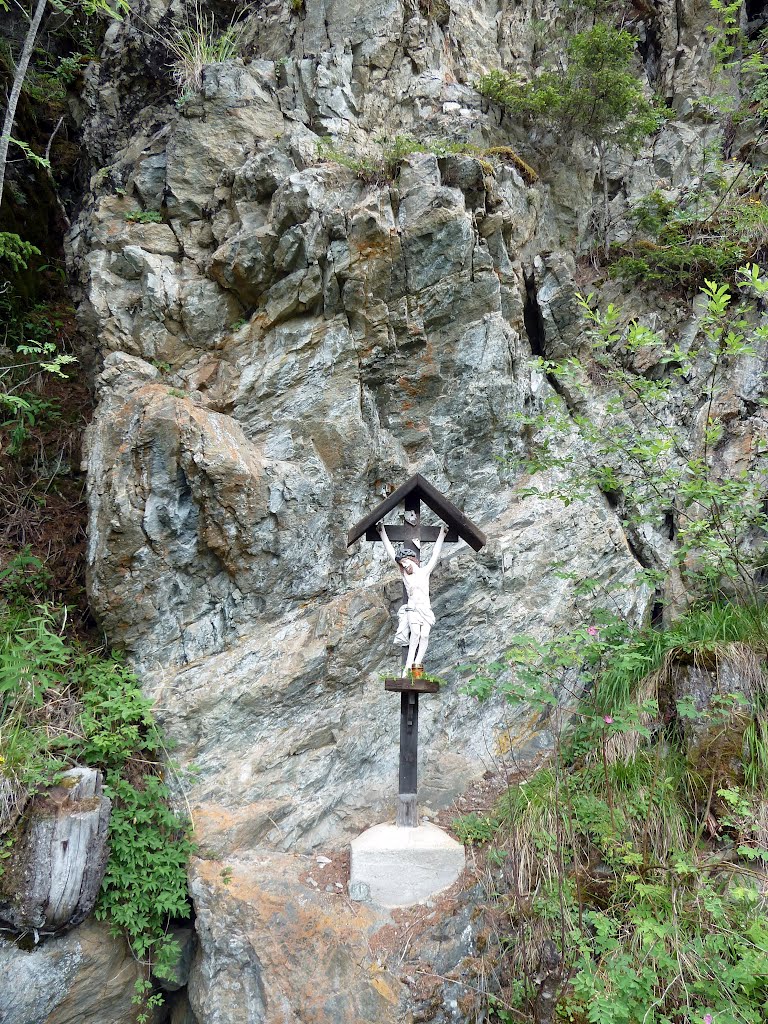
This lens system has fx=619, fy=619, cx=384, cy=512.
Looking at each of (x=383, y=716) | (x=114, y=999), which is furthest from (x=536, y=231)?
(x=114, y=999)

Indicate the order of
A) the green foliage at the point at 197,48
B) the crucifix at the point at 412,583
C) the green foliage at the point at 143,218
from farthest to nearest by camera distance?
the green foliage at the point at 197,48 < the green foliage at the point at 143,218 < the crucifix at the point at 412,583

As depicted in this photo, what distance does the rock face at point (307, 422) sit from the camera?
5230 millimetres

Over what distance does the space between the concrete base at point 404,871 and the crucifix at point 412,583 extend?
0.28 m

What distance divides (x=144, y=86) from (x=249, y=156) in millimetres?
2665

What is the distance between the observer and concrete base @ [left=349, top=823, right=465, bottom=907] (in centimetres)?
450

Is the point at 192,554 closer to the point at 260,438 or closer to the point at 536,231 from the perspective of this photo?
the point at 260,438

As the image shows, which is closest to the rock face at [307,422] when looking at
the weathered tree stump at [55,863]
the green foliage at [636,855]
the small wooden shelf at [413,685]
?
the small wooden shelf at [413,685]

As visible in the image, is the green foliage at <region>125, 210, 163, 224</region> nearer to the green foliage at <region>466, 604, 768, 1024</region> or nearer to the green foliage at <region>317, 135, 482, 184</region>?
the green foliage at <region>317, 135, 482, 184</region>

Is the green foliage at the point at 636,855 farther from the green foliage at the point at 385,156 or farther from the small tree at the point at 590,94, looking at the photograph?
the small tree at the point at 590,94

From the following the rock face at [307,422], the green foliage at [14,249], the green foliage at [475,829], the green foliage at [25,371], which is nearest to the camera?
the green foliage at [475,829]

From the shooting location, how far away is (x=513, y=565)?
246 inches

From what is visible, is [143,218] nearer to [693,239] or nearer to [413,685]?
[413,685]

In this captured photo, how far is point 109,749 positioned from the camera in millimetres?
4867

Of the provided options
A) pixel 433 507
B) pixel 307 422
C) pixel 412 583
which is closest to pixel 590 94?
pixel 307 422
